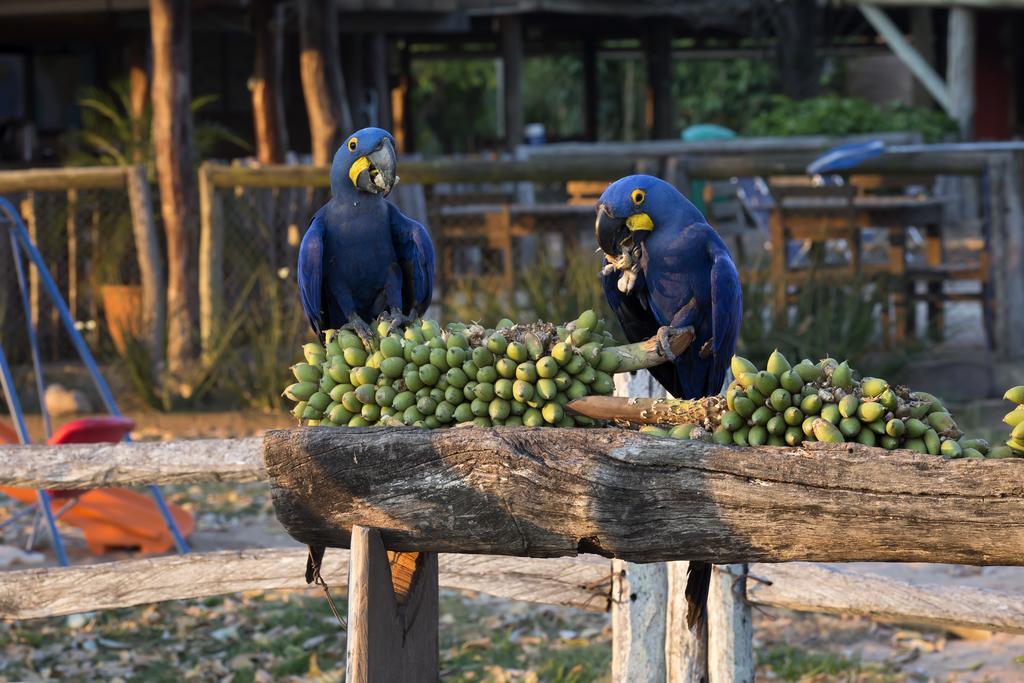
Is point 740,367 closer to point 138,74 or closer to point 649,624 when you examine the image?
point 649,624

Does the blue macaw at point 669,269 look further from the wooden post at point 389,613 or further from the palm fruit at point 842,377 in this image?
the wooden post at point 389,613

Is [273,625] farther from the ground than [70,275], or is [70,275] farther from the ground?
[70,275]

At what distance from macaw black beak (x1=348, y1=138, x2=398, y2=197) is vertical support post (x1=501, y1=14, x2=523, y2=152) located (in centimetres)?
1316

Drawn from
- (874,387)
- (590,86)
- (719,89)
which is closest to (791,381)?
(874,387)

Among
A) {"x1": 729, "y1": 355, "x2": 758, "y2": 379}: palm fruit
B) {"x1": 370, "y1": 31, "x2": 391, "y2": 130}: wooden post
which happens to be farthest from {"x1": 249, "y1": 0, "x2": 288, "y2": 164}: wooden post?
{"x1": 729, "y1": 355, "x2": 758, "y2": 379}: palm fruit

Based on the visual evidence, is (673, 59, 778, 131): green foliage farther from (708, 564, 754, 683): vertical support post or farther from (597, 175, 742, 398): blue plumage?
(597, 175, 742, 398): blue plumage

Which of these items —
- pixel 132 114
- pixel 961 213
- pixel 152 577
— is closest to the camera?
pixel 152 577

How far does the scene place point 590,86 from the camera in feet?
65.5

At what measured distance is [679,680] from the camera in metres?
3.88

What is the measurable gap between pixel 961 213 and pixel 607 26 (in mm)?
6361

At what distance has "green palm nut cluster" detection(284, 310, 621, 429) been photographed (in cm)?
276

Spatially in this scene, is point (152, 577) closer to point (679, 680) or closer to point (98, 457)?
point (98, 457)

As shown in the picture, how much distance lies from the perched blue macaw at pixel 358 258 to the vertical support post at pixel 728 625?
4.06 ft

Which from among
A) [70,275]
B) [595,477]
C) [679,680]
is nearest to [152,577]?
[679,680]
